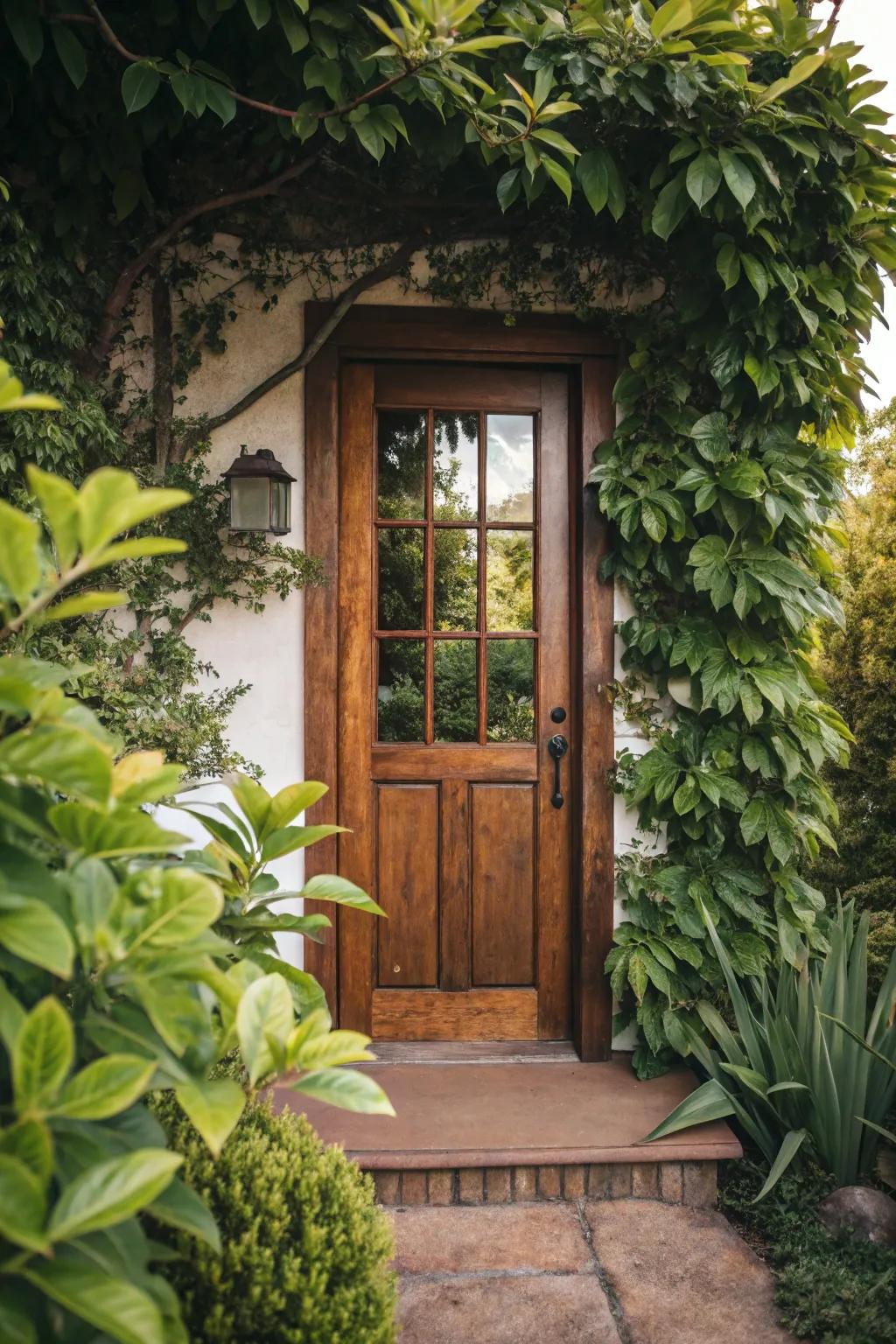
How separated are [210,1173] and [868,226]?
288 cm

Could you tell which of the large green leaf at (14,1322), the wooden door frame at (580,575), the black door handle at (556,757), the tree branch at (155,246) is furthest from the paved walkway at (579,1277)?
the tree branch at (155,246)

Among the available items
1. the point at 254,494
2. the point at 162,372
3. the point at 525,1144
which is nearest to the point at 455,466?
the point at 254,494

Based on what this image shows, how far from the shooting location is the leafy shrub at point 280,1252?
3.42 ft

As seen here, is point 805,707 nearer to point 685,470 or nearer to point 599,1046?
point 685,470

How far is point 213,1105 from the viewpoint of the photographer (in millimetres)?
775

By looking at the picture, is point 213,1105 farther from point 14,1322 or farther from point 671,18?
point 671,18

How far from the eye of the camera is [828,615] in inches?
106

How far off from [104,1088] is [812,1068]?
2018 mm

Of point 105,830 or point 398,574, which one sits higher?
point 398,574

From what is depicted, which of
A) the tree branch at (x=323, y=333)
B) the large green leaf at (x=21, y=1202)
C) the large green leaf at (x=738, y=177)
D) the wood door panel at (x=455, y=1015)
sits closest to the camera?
the large green leaf at (x=21, y=1202)

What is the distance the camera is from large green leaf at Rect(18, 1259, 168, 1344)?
603 mm

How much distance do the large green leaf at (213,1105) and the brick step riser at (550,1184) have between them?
1648 mm

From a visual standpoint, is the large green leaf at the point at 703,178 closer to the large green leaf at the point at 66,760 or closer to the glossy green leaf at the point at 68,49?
the glossy green leaf at the point at 68,49

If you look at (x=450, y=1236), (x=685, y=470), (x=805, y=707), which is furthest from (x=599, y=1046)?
(x=685, y=470)
